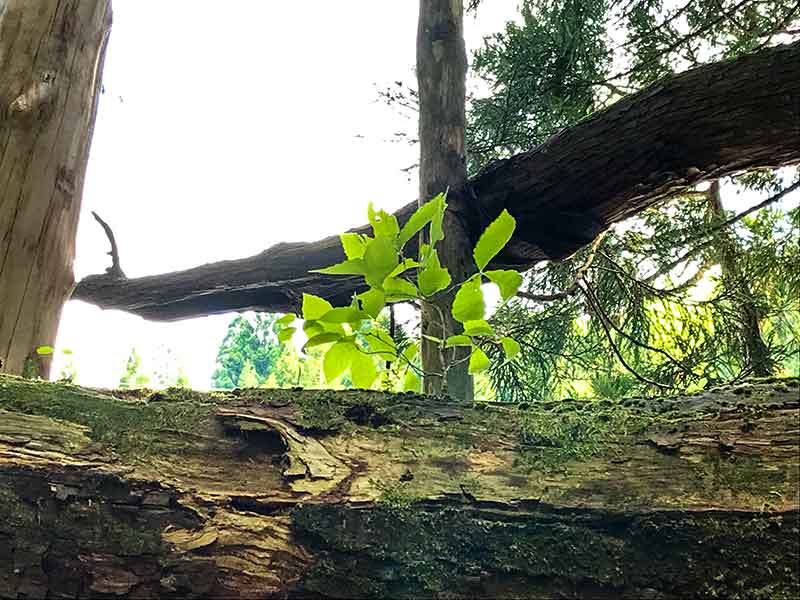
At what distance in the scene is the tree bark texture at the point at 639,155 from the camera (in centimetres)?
91

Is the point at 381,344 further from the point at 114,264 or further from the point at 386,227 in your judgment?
the point at 114,264

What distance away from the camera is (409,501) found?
38 cm

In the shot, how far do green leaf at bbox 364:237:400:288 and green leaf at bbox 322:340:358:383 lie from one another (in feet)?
0.22

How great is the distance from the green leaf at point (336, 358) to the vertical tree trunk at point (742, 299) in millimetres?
1088

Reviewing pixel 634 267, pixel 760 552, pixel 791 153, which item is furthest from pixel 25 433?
pixel 634 267

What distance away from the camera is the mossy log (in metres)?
0.34

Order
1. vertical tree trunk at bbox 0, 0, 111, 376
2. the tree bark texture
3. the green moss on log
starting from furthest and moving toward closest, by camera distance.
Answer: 1. vertical tree trunk at bbox 0, 0, 111, 376
2. the tree bark texture
3. the green moss on log

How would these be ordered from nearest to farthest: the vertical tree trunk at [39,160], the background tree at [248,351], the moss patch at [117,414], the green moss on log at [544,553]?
the green moss on log at [544,553]
the moss patch at [117,414]
the vertical tree trunk at [39,160]
the background tree at [248,351]

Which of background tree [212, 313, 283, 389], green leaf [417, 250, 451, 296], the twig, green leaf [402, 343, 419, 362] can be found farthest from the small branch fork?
green leaf [417, 250, 451, 296]

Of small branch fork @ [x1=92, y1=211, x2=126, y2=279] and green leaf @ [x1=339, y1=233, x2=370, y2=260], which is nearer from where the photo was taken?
green leaf @ [x1=339, y1=233, x2=370, y2=260]

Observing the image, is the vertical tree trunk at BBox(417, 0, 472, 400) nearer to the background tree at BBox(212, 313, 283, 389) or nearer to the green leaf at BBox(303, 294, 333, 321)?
the green leaf at BBox(303, 294, 333, 321)

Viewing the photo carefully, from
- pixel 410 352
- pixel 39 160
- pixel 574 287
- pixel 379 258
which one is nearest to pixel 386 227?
pixel 379 258

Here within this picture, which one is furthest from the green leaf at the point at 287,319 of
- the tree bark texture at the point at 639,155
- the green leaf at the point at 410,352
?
the tree bark texture at the point at 639,155

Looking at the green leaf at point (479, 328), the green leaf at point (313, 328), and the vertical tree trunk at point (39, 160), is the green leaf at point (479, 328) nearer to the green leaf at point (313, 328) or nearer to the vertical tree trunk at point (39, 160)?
the green leaf at point (313, 328)
